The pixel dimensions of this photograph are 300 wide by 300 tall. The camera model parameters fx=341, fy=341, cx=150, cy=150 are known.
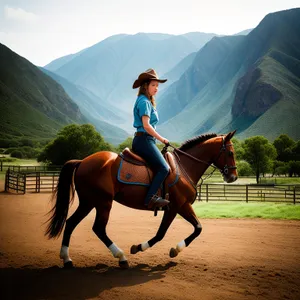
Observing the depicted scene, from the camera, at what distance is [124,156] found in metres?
6.48

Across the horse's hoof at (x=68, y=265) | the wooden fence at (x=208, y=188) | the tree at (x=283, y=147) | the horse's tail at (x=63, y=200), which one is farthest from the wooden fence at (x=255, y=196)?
the tree at (x=283, y=147)

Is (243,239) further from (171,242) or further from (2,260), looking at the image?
(2,260)

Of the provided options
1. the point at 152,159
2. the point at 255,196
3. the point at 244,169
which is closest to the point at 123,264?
the point at 152,159

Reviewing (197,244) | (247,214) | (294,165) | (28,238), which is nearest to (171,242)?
(197,244)

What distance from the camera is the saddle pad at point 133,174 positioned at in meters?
6.30

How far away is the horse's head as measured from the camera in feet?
23.1

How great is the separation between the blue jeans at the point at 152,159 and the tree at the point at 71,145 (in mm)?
60767

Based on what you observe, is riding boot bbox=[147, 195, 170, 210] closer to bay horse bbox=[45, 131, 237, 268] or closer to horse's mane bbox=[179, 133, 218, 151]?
bay horse bbox=[45, 131, 237, 268]

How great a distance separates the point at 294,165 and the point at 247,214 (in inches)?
2636

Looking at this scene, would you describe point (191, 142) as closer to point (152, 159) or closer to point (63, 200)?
point (152, 159)

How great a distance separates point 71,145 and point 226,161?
62.2m

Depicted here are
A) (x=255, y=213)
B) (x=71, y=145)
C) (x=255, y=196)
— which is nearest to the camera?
(x=255, y=213)

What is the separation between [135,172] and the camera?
20.9 ft

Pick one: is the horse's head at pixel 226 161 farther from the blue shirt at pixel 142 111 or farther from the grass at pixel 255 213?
the grass at pixel 255 213
